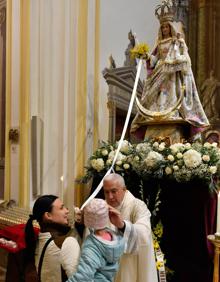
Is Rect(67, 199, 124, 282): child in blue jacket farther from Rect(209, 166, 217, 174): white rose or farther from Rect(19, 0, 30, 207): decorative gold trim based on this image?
Rect(19, 0, 30, 207): decorative gold trim

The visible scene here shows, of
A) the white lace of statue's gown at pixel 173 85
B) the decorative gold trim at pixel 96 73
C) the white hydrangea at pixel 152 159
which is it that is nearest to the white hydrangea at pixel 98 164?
the white hydrangea at pixel 152 159

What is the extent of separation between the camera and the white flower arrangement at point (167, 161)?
9.81 ft

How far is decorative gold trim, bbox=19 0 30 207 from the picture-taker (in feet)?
15.0

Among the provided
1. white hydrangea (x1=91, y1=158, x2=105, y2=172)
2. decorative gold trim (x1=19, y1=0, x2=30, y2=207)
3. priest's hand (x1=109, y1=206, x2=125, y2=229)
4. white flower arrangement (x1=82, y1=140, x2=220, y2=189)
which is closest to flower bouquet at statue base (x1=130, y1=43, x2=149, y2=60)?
white flower arrangement (x1=82, y1=140, x2=220, y2=189)

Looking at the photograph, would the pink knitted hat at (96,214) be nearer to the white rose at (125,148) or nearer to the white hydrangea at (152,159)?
the white hydrangea at (152,159)

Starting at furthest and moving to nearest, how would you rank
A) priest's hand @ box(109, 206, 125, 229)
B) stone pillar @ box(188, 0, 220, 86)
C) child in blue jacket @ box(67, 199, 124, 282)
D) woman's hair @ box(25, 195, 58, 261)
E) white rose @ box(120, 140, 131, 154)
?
1. stone pillar @ box(188, 0, 220, 86)
2. white rose @ box(120, 140, 131, 154)
3. priest's hand @ box(109, 206, 125, 229)
4. woman's hair @ box(25, 195, 58, 261)
5. child in blue jacket @ box(67, 199, 124, 282)

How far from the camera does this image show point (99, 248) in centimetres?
177

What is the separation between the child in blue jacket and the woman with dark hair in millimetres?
83

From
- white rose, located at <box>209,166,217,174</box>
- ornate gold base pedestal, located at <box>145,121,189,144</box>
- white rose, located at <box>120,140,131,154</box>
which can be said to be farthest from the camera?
ornate gold base pedestal, located at <box>145,121,189,144</box>

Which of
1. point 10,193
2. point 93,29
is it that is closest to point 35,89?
point 93,29

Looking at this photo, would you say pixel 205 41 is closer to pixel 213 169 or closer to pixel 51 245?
pixel 213 169

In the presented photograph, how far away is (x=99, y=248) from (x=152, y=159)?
1.50m

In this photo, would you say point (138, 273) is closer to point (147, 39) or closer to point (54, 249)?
point (54, 249)

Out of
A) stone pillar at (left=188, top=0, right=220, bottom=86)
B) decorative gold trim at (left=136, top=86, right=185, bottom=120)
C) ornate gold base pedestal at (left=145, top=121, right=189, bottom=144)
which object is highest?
stone pillar at (left=188, top=0, right=220, bottom=86)
